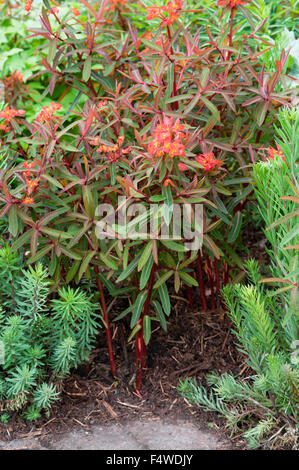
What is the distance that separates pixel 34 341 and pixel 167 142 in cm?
106

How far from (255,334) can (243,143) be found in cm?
85

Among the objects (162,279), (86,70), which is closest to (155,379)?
(162,279)

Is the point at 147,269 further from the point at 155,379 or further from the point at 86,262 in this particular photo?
the point at 155,379

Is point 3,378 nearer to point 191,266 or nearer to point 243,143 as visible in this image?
point 191,266

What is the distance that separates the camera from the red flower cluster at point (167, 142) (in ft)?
6.06

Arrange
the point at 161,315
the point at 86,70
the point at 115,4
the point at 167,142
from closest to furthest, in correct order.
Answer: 1. the point at 167,142
2. the point at 161,315
3. the point at 86,70
4. the point at 115,4

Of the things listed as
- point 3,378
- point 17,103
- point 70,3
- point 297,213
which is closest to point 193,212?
point 297,213

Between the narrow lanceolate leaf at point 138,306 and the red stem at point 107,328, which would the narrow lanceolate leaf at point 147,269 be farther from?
the red stem at point 107,328

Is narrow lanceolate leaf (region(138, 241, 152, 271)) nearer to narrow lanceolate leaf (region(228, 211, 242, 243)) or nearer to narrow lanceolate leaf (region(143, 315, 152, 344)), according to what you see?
narrow lanceolate leaf (region(143, 315, 152, 344))

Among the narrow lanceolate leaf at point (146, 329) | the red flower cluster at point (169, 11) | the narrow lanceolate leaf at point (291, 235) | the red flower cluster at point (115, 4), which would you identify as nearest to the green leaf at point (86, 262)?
the narrow lanceolate leaf at point (146, 329)

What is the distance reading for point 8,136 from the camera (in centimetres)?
254

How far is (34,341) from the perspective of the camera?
230 cm

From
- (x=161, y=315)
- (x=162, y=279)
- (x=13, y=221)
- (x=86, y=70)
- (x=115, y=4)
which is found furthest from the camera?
(x=115, y=4)

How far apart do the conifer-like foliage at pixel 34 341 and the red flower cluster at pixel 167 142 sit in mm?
665
